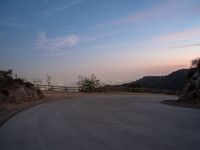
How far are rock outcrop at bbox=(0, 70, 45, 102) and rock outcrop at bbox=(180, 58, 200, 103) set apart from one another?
560 inches

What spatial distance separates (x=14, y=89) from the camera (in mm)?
24047

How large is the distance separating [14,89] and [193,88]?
1547cm

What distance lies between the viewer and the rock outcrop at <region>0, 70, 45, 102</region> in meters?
22.6

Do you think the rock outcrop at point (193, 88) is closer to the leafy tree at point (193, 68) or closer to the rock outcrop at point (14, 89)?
the leafy tree at point (193, 68)

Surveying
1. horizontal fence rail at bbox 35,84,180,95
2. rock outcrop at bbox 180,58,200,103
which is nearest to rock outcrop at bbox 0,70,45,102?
horizontal fence rail at bbox 35,84,180,95

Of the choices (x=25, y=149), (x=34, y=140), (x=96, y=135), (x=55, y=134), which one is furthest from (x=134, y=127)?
(x=25, y=149)

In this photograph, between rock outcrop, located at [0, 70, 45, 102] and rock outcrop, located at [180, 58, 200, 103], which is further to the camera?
rock outcrop, located at [0, 70, 45, 102]

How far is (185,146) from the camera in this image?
22.8 feet

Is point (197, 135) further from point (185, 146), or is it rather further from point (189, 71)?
point (189, 71)

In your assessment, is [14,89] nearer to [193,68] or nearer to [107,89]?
[193,68]

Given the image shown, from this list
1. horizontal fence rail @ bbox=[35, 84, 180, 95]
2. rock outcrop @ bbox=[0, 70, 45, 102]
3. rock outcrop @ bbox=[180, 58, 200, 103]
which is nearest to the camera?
rock outcrop @ bbox=[180, 58, 200, 103]

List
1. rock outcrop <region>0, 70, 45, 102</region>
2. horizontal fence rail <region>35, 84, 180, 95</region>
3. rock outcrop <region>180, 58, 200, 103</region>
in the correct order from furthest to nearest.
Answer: horizontal fence rail <region>35, 84, 180, 95</region> < rock outcrop <region>0, 70, 45, 102</region> < rock outcrop <region>180, 58, 200, 103</region>

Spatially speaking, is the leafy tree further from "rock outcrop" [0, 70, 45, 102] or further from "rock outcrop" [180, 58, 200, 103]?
"rock outcrop" [0, 70, 45, 102]

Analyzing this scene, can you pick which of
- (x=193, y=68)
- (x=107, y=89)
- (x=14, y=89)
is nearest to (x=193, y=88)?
(x=193, y=68)
